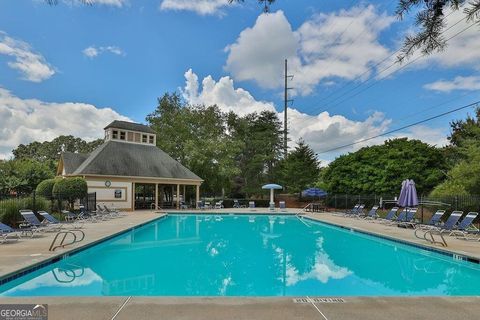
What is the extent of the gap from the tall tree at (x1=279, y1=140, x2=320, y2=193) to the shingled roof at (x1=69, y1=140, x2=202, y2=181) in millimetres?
9284

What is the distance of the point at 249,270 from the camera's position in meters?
9.15

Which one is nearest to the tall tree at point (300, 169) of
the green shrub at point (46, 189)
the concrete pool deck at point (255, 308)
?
the green shrub at point (46, 189)

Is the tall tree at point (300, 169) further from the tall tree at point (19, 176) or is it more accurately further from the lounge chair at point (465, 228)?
the lounge chair at point (465, 228)

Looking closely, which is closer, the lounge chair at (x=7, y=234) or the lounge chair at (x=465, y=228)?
the lounge chair at (x=7, y=234)

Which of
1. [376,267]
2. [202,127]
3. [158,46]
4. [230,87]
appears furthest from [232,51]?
[202,127]

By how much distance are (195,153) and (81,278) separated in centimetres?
2659

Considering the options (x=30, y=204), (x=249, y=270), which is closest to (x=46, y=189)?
(x=30, y=204)

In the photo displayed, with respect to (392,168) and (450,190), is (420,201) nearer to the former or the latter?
(450,190)

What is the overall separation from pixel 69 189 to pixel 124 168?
7.75 meters

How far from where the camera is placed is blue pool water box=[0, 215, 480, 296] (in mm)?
7242

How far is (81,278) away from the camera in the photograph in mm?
7957

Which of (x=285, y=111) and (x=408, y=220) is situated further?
(x=285, y=111)

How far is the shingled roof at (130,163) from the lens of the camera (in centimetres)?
2677

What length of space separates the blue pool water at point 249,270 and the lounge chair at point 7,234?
8.51 ft
